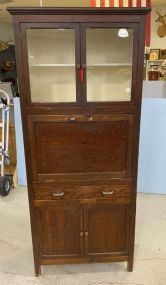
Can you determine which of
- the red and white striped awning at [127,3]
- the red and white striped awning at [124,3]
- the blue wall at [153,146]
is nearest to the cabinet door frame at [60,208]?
the blue wall at [153,146]

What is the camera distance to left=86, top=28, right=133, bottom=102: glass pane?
4.83 ft

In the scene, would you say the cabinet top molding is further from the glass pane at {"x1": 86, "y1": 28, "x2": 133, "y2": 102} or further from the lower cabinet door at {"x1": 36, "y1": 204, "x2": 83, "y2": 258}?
the lower cabinet door at {"x1": 36, "y1": 204, "x2": 83, "y2": 258}

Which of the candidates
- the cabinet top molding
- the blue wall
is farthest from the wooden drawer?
the blue wall

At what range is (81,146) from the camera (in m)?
1.61

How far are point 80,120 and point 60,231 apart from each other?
819mm

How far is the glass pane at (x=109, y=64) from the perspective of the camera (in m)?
1.47

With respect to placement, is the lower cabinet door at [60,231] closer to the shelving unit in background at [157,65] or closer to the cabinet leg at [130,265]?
the cabinet leg at [130,265]

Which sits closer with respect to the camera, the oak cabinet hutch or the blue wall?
the oak cabinet hutch

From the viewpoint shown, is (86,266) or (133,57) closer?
(133,57)

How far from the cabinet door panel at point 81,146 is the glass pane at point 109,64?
17 centimetres

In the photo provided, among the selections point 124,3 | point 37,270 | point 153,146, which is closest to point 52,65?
point 124,3

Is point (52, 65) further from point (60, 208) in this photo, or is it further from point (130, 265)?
point (130, 265)

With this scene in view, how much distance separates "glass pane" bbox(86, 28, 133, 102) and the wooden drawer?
1.92 feet

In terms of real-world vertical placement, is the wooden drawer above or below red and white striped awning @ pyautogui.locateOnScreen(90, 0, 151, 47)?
below
